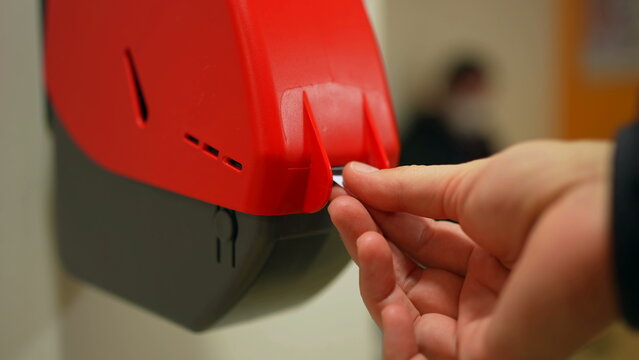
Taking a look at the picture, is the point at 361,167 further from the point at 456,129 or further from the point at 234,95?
the point at 456,129

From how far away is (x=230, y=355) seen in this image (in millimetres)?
631

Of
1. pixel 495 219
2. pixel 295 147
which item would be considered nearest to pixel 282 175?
pixel 295 147

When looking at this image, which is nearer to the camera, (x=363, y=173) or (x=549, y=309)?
(x=549, y=309)

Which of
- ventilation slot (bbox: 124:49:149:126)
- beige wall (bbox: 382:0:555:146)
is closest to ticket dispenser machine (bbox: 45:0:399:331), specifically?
ventilation slot (bbox: 124:49:149:126)

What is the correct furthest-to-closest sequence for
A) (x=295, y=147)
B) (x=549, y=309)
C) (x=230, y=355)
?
(x=230, y=355) < (x=295, y=147) < (x=549, y=309)

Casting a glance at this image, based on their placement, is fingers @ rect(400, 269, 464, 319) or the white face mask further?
the white face mask

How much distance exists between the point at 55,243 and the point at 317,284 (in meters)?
0.25

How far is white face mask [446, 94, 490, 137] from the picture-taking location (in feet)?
6.14

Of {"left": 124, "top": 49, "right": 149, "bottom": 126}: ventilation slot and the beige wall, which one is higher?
{"left": 124, "top": 49, "right": 149, "bottom": 126}: ventilation slot

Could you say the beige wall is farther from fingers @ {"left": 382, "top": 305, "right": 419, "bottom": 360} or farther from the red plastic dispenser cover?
fingers @ {"left": 382, "top": 305, "right": 419, "bottom": 360}

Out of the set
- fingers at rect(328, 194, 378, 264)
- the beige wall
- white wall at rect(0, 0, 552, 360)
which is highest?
fingers at rect(328, 194, 378, 264)

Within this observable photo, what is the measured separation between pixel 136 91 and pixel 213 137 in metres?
0.09

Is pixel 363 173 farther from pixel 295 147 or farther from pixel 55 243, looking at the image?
pixel 55 243

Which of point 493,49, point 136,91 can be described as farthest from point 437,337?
point 493,49
